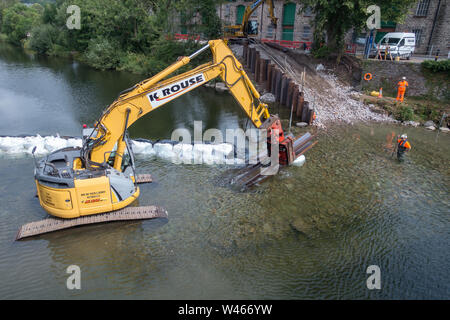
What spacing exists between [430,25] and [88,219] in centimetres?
2907

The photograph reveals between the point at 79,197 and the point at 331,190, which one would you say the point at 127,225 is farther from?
the point at 331,190

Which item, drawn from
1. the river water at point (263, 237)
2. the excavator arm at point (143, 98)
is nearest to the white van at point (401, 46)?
the river water at point (263, 237)

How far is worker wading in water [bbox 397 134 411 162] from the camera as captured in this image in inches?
505

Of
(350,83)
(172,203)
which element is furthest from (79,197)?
(350,83)

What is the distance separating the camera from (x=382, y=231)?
358 inches

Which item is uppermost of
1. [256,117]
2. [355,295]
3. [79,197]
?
[256,117]

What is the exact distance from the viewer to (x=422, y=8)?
2538 cm

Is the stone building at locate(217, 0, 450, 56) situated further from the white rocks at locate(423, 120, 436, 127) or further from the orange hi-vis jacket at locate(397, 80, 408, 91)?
the white rocks at locate(423, 120, 436, 127)

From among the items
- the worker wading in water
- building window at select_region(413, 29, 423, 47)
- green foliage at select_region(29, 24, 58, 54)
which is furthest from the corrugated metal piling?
green foliage at select_region(29, 24, 58, 54)

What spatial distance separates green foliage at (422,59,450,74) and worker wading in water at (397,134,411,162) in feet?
30.6

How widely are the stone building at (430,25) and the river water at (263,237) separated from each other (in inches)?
597

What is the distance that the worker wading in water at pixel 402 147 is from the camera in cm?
1284

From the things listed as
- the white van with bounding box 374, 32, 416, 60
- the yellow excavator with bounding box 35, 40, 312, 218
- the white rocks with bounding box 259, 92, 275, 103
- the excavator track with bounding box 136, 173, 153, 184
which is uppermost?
the white van with bounding box 374, 32, 416, 60
